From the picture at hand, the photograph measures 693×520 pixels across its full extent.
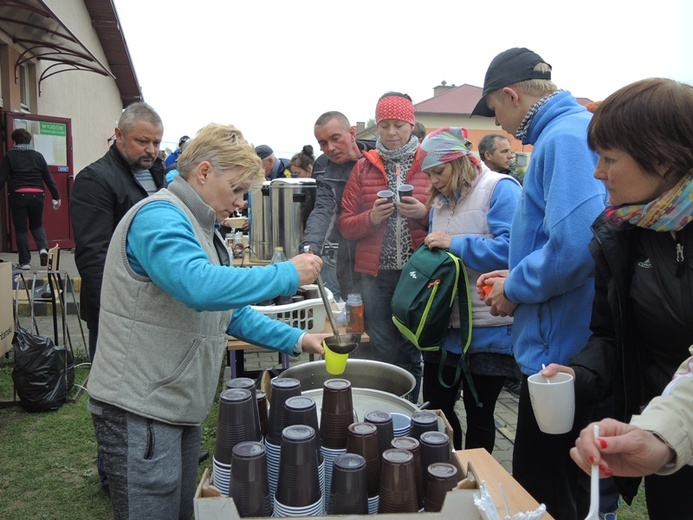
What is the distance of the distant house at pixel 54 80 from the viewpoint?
9367 mm

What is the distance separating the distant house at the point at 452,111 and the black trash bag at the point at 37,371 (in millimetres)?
35218

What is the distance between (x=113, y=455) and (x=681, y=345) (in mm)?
1655

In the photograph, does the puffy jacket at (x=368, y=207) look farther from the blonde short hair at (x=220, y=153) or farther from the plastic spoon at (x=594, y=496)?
the plastic spoon at (x=594, y=496)

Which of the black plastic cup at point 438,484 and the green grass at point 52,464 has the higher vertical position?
the black plastic cup at point 438,484

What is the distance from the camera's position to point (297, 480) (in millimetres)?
1211

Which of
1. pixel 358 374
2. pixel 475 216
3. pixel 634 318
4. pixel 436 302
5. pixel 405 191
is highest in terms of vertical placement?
pixel 405 191

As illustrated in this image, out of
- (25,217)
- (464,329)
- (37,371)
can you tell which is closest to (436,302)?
(464,329)

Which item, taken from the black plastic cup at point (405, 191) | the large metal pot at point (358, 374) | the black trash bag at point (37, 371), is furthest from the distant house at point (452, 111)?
the large metal pot at point (358, 374)

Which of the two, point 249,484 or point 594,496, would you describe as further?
point 249,484

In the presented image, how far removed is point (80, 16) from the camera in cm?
1416

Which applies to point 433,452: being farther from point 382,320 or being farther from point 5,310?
point 5,310

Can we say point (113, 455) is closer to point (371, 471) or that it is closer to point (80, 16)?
point (371, 471)

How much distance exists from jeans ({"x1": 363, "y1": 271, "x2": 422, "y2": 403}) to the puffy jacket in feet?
0.35

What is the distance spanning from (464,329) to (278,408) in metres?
1.40
